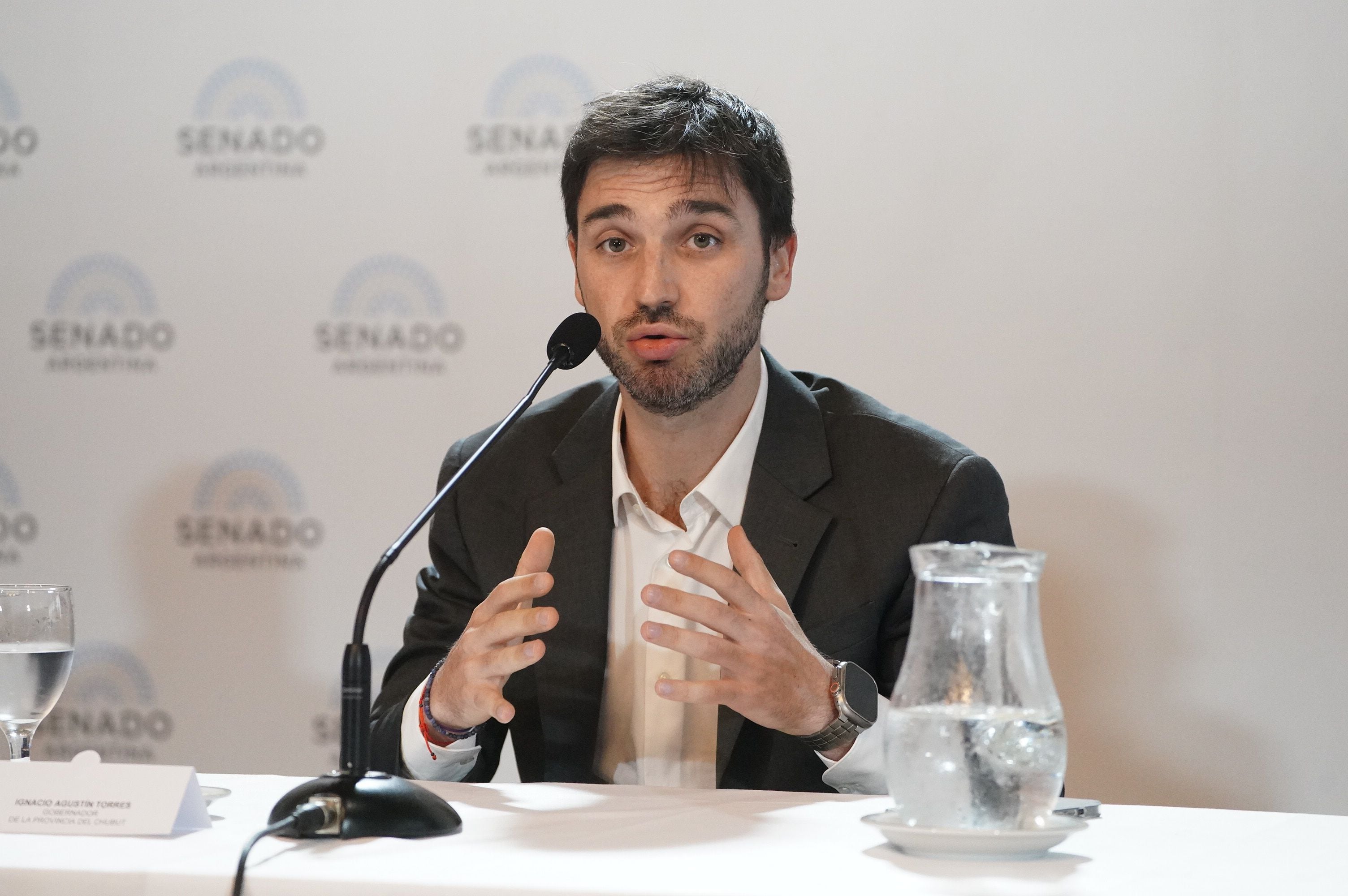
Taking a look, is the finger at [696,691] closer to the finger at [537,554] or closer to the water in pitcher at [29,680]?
the finger at [537,554]

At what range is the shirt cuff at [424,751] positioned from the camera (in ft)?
5.00

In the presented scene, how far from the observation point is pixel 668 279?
1851 mm

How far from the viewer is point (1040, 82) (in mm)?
2480

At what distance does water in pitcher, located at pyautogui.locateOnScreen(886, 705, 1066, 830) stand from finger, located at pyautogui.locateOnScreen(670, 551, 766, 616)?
34 cm

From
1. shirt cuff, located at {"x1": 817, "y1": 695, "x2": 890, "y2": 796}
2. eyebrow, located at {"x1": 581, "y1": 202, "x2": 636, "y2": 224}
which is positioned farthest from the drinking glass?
eyebrow, located at {"x1": 581, "y1": 202, "x2": 636, "y2": 224}

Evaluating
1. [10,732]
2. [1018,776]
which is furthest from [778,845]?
[10,732]

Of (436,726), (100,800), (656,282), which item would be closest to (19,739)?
(100,800)

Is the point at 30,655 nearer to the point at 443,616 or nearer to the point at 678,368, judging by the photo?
the point at 443,616

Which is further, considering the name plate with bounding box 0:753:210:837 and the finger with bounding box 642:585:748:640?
→ the finger with bounding box 642:585:748:640

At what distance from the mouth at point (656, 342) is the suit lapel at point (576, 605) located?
0.65ft

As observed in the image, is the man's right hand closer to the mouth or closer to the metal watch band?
the metal watch band

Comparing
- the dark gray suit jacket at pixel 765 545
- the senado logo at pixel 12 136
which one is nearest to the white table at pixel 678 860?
the dark gray suit jacket at pixel 765 545

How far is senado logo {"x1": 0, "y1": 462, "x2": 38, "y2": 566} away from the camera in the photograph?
2873 millimetres

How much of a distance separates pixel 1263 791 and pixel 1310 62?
1395 millimetres
